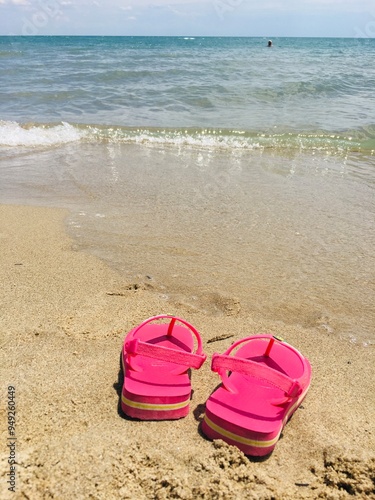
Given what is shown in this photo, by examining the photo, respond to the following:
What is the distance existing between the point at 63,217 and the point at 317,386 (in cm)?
269

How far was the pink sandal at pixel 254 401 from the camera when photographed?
1542mm

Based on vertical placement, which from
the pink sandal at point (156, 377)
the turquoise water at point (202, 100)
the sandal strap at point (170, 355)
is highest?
the turquoise water at point (202, 100)

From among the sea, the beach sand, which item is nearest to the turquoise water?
the sea

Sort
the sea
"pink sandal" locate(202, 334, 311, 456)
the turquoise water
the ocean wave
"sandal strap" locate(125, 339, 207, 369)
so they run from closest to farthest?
"pink sandal" locate(202, 334, 311, 456)
"sandal strap" locate(125, 339, 207, 369)
the sea
the ocean wave
the turquoise water

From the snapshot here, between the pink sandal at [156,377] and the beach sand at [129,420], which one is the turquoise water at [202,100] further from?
the pink sandal at [156,377]

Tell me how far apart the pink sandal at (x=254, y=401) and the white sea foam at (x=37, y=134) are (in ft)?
19.2

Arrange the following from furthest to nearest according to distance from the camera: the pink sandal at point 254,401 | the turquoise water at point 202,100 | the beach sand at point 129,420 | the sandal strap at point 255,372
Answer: the turquoise water at point 202,100 < the sandal strap at point 255,372 < the pink sandal at point 254,401 < the beach sand at point 129,420

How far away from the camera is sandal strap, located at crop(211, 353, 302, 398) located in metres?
1.67

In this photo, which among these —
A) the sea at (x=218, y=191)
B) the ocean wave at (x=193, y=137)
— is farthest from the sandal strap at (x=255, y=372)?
the ocean wave at (x=193, y=137)

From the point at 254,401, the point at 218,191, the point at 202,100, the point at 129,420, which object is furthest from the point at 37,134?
the point at 254,401

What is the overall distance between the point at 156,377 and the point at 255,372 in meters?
0.42

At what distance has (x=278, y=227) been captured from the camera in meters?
3.62

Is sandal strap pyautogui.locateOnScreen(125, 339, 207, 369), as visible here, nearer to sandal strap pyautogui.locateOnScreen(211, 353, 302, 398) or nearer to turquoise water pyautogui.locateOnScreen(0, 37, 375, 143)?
sandal strap pyautogui.locateOnScreen(211, 353, 302, 398)

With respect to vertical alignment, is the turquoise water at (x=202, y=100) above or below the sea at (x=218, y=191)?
above
